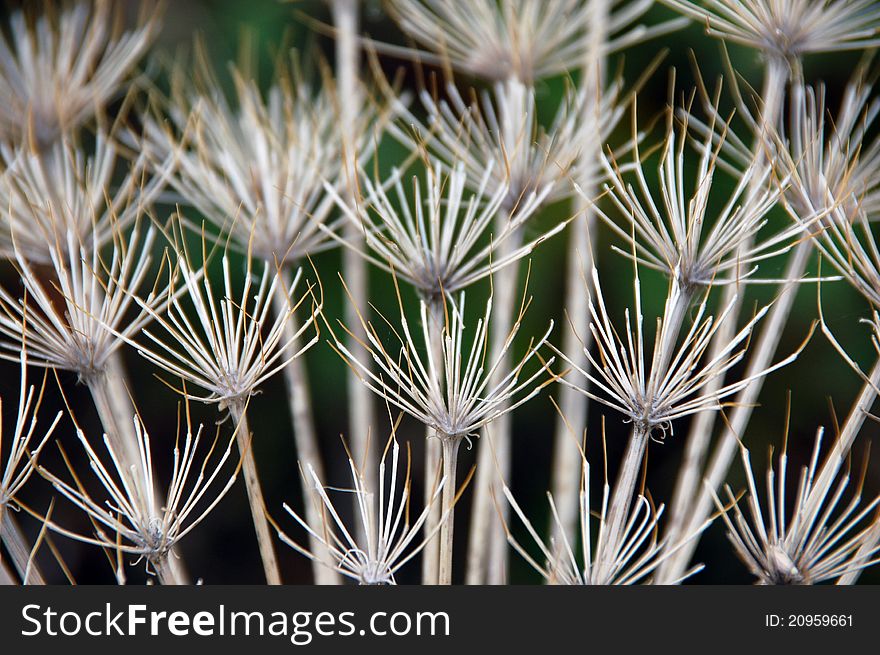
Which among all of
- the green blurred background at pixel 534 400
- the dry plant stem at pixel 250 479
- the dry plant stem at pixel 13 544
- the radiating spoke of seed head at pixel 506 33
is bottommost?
the dry plant stem at pixel 13 544

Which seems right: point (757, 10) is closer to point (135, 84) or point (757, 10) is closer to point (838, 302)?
point (838, 302)

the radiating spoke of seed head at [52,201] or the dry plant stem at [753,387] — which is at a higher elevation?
the radiating spoke of seed head at [52,201]

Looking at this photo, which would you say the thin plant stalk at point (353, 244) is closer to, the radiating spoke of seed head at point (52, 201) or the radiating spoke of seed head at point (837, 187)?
the radiating spoke of seed head at point (52, 201)

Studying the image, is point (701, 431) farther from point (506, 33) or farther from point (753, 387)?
point (506, 33)

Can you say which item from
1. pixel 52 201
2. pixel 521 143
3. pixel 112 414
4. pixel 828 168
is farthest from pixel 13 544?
pixel 828 168

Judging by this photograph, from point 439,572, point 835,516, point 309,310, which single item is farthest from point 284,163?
point 835,516

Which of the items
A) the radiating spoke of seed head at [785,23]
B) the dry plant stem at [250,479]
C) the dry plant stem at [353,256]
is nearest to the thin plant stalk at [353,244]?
the dry plant stem at [353,256]
